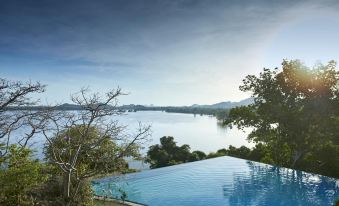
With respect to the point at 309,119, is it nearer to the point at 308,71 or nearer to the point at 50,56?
the point at 308,71

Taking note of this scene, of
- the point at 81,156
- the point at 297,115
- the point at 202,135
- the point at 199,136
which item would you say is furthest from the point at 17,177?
the point at 202,135

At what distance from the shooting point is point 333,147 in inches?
825

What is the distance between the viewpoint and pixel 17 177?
9508 mm

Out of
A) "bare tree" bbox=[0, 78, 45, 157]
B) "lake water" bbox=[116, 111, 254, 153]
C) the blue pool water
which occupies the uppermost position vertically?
"bare tree" bbox=[0, 78, 45, 157]

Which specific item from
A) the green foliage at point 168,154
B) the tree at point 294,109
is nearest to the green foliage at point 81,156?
the tree at point 294,109

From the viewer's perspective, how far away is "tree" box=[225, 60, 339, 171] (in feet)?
66.1

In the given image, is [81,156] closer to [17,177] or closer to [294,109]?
[17,177]

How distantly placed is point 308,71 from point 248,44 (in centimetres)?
575

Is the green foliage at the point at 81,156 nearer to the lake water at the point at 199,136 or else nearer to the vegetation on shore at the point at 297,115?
the lake water at the point at 199,136

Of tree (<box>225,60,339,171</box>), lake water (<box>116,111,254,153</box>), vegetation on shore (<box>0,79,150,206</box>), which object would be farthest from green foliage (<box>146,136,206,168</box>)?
vegetation on shore (<box>0,79,150,206</box>)

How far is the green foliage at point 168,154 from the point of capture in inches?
1085

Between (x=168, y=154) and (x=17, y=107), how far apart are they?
18778 mm

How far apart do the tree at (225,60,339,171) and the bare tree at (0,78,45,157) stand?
49.0 ft

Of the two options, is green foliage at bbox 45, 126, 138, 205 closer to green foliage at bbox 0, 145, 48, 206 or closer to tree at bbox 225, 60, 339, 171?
green foliage at bbox 0, 145, 48, 206
